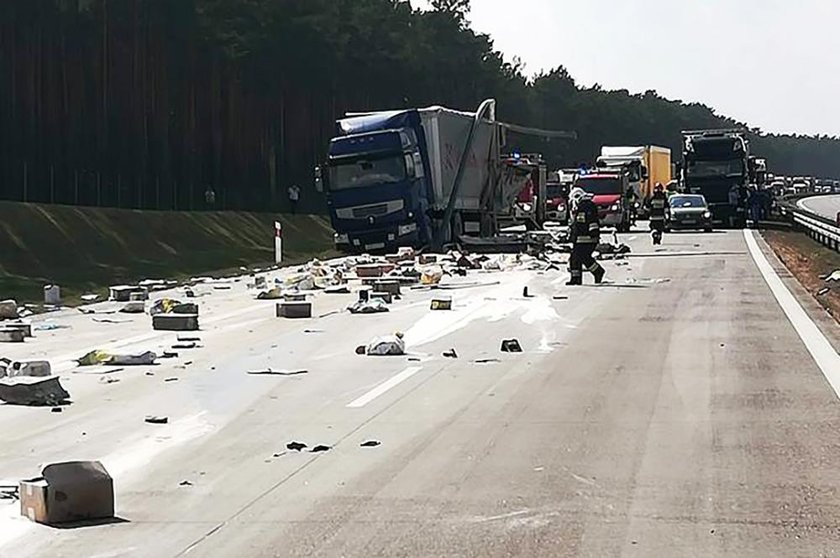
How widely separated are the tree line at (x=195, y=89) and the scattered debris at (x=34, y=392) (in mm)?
30531

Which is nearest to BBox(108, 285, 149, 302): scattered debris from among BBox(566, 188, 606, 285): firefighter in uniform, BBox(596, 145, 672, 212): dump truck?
BBox(566, 188, 606, 285): firefighter in uniform

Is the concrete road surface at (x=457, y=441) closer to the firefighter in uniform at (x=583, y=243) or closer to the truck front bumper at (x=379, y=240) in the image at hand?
the firefighter in uniform at (x=583, y=243)

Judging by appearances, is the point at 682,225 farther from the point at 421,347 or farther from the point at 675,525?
the point at 675,525

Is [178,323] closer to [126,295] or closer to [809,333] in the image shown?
[126,295]

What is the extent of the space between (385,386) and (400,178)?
23176 mm

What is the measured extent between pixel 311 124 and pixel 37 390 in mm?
61128

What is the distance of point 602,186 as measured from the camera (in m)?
51.6

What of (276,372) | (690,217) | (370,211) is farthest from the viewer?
(690,217)

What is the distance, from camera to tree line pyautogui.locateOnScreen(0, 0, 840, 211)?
44281mm

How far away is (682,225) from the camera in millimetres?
50844

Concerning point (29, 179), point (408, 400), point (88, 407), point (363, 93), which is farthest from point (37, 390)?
point (363, 93)

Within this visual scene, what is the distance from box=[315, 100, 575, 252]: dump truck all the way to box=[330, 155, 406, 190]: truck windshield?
0.02 metres

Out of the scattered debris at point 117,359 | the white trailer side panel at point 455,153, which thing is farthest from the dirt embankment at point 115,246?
the scattered debris at point 117,359

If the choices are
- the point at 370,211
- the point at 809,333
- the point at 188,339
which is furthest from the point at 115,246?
the point at 809,333
